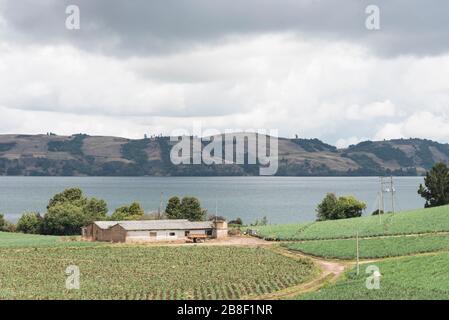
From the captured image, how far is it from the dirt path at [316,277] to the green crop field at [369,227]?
1327 cm

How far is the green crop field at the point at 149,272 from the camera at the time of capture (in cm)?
5109

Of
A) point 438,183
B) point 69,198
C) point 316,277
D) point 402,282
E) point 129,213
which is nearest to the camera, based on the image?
point 402,282

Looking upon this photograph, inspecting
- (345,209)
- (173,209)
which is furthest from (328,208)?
(173,209)

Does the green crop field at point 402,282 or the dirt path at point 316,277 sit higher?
the green crop field at point 402,282

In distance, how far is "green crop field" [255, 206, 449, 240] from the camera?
8612cm

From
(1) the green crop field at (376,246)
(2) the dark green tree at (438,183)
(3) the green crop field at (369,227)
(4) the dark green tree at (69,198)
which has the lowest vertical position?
(1) the green crop field at (376,246)

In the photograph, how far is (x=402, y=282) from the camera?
49500 mm

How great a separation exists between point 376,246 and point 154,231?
31.5 m

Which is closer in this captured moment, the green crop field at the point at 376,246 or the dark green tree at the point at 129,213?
the green crop field at the point at 376,246

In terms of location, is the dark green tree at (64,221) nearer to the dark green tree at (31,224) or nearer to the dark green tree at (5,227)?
the dark green tree at (31,224)

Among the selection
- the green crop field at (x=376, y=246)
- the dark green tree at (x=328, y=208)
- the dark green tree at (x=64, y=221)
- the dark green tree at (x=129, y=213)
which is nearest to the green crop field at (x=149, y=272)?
the green crop field at (x=376, y=246)

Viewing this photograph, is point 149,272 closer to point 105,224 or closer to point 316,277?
point 316,277

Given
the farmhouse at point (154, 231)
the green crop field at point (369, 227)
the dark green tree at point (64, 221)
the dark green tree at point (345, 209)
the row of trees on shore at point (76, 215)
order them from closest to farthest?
the green crop field at point (369, 227)
the farmhouse at point (154, 231)
the dark green tree at point (64, 221)
the row of trees on shore at point (76, 215)
the dark green tree at point (345, 209)
